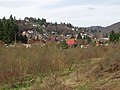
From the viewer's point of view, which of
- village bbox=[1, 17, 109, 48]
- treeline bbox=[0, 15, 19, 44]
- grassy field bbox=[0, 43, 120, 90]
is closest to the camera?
grassy field bbox=[0, 43, 120, 90]

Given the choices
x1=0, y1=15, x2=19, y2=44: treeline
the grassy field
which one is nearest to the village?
x1=0, y1=15, x2=19, y2=44: treeline

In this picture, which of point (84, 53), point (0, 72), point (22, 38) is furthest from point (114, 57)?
point (22, 38)

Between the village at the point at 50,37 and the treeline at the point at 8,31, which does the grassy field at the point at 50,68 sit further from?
the treeline at the point at 8,31

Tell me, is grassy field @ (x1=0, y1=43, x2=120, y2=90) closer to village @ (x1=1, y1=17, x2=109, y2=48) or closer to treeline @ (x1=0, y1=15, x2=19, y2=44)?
village @ (x1=1, y1=17, x2=109, y2=48)

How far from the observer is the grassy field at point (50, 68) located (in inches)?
439

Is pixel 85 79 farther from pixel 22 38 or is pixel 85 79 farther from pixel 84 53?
pixel 22 38

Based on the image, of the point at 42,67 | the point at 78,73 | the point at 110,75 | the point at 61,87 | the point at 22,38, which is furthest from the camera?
the point at 22,38

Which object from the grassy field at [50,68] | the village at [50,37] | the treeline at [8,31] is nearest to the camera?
the grassy field at [50,68]

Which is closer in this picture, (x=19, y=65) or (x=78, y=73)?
(x=78, y=73)

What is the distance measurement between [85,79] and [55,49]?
17.3ft

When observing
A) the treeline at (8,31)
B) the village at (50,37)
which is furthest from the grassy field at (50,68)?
the treeline at (8,31)

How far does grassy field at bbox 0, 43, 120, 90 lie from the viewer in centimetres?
1114

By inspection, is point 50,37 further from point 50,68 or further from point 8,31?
point 50,68

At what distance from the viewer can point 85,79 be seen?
438 inches
